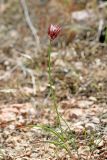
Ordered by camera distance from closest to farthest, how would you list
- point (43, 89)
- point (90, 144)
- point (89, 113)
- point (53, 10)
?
point (90, 144) < point (89, 113) < point (43, 89) < point (53, 10)

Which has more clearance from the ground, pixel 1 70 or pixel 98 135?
pixel 1 70

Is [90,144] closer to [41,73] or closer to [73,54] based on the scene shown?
[41,73]

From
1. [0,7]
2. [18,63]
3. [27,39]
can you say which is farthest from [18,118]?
[0,7]

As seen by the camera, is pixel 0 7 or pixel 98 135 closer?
pixel 98 135

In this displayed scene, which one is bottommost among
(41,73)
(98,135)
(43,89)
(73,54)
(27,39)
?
(98,135)

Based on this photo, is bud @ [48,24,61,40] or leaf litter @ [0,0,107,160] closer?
bud @ [48,24,61,40]

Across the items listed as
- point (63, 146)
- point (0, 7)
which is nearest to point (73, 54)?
point (0, 7)

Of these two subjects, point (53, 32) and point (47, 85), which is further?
point (47, 85)

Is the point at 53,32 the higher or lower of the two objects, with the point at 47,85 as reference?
lower

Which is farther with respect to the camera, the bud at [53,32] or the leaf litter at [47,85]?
the leaf litter at [47,85]

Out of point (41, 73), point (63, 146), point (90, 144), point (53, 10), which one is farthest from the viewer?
point (53, 10)
